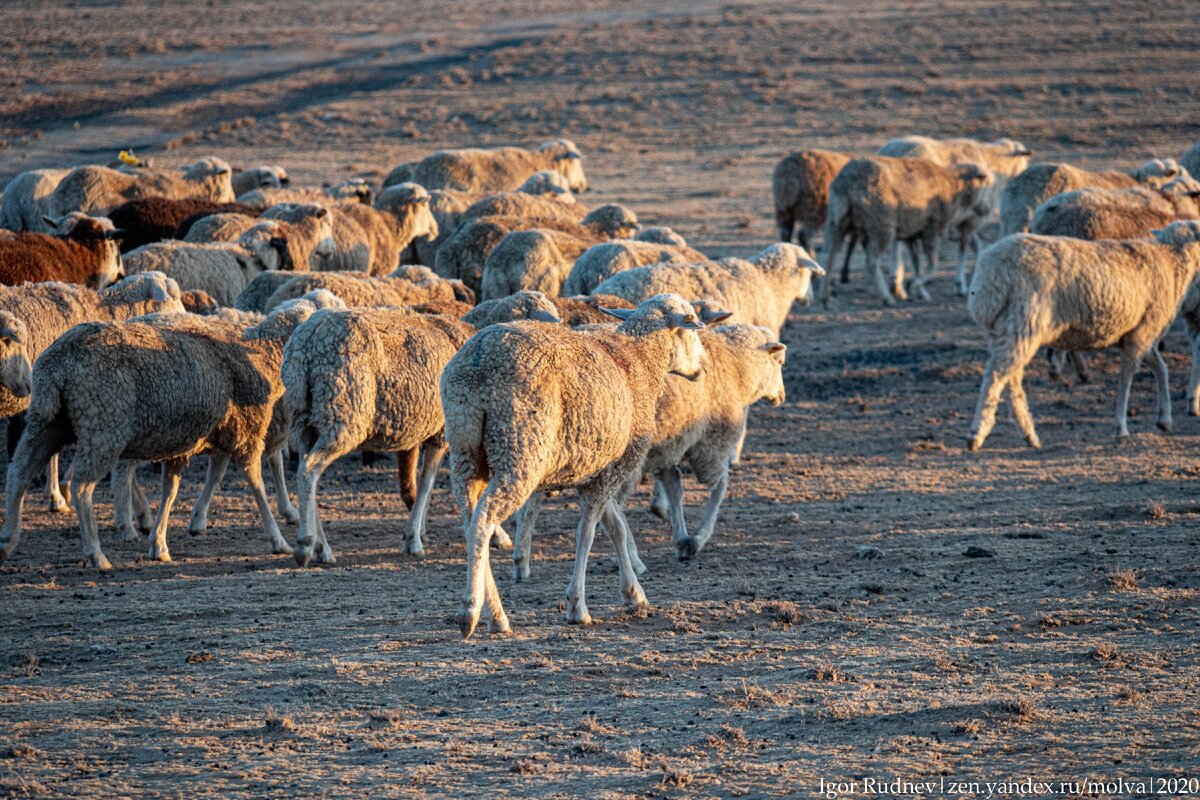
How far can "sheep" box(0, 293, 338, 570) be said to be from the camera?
9.24 meters

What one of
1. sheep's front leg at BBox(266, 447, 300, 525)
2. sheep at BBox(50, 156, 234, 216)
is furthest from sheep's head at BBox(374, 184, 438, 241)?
sheep's front leg at BBox(266, 447, 300, 525)

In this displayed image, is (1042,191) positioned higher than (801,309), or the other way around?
(1042,191)

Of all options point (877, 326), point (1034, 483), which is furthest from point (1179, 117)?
point (1034, 483)

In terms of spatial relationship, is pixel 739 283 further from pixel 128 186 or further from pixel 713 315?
pixel 128 186

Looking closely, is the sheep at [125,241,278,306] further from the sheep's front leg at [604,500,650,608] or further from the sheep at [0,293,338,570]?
the sheep's front leg at [604,500,650,608]

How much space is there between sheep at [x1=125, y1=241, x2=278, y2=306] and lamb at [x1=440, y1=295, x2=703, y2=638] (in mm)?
6769

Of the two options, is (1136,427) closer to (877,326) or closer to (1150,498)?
(1150,498)

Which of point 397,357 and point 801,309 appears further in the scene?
point 801,309

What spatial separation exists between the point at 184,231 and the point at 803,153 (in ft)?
29.1

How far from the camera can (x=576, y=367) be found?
26.4ft

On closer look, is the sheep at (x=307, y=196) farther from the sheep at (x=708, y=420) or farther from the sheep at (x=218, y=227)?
the sheep at (x=708, y=420)

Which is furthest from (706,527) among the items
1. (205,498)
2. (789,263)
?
(789,263)

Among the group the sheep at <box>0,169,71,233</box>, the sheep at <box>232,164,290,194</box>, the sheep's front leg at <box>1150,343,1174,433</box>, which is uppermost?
the sheep at <box>0,169,71,233</box>

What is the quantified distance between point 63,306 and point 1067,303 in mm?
8565
